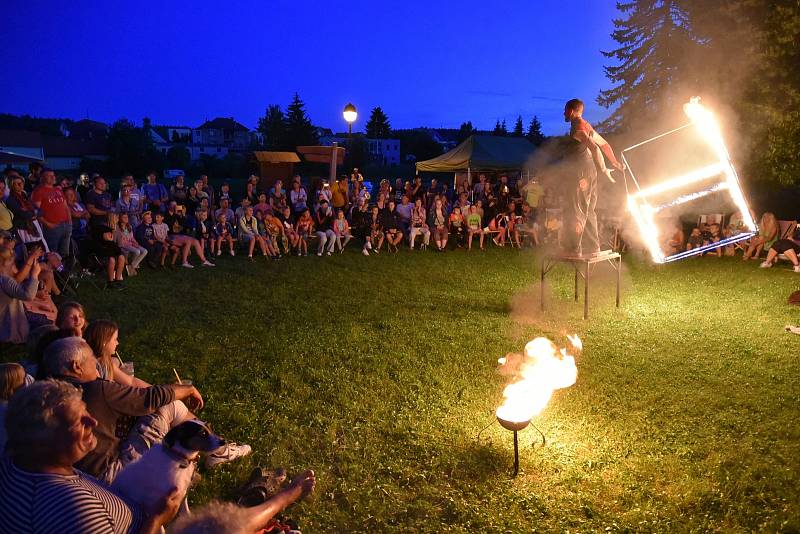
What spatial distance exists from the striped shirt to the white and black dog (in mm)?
327

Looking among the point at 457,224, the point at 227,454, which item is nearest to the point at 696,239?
the point at 457,224

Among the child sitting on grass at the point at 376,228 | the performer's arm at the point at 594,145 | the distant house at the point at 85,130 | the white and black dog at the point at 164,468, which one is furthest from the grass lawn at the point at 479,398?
the distant house at the point at 85,130

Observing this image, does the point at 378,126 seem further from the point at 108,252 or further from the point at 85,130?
the point at 108,252

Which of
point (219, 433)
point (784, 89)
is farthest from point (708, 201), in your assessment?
point (219, 433)

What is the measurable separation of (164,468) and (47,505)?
601 mm

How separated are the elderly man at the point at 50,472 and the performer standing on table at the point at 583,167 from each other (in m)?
6.37

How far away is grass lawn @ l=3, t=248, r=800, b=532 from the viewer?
364cm

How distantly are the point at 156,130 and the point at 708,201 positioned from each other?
9655 cm

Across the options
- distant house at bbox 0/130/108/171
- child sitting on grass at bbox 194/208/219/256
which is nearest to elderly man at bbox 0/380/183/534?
child sitting on grass at bbox 194/208/219/256

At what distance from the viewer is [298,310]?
27.0ft

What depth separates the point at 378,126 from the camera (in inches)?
3383

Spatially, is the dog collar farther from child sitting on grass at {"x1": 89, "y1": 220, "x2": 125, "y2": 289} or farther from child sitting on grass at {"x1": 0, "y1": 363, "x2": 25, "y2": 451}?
child sitting on grass at {"x1": 89, "y1": 220, "x2": 125, "y2": 289}

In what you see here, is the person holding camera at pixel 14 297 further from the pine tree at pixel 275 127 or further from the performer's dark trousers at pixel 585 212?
the pine tree at pixel 275 127

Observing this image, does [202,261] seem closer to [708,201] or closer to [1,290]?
[1,290]
